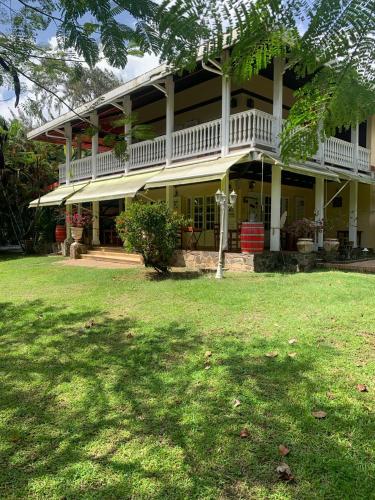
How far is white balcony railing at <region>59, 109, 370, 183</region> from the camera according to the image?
1122 centimetres

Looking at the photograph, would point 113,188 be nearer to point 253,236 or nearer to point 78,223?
point 78,223

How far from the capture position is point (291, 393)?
370 centimetres

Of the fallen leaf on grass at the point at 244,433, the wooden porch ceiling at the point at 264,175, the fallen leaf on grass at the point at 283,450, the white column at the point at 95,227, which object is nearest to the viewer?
the fallen leaf on grass at the point at 283,450

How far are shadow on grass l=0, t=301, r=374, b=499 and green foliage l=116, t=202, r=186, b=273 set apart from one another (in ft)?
17.2

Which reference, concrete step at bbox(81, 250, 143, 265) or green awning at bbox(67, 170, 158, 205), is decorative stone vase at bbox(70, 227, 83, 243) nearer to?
concrete step at bbox(81, 250, 143, 265)

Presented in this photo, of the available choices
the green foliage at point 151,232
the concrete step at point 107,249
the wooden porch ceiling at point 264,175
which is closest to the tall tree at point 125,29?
the green foliage at point 151,232

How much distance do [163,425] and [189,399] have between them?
0.47 metres

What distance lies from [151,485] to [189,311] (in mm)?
4188

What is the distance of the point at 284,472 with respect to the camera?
262 centimetres

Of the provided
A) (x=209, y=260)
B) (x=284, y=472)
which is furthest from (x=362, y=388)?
(x=209, y=260)

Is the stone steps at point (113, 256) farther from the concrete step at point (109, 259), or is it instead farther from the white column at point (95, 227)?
the white column at point (95, 227)

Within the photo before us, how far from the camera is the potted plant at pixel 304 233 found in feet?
36.7

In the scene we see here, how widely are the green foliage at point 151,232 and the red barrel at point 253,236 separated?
1.89 m

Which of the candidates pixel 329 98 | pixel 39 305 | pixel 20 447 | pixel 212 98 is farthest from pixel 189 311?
pixel 212 98
